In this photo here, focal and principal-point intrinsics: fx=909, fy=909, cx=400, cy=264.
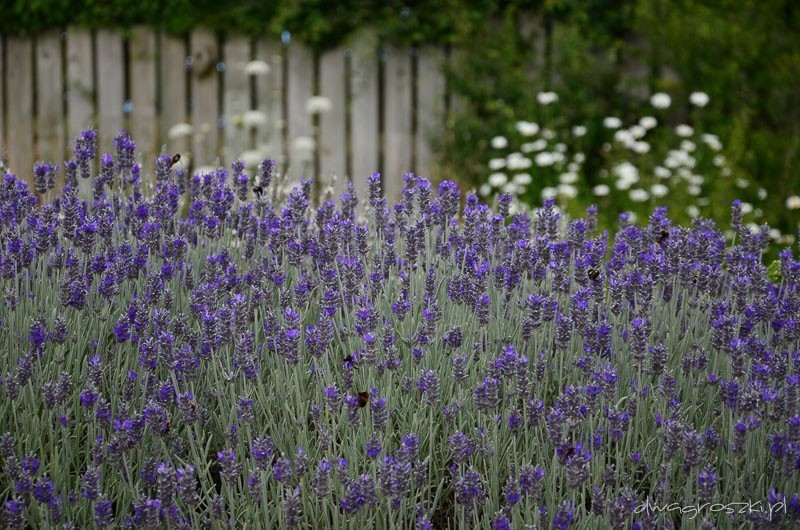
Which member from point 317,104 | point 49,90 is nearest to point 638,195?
point 317,104

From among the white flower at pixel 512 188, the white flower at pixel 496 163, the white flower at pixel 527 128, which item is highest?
the white flower at pixel 527 128

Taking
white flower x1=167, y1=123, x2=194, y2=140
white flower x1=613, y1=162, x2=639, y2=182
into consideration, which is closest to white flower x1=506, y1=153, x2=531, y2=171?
white flower x1=613, y1=162, x2=639, y2=182

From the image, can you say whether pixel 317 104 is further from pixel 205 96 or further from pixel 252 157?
pixel 205 96

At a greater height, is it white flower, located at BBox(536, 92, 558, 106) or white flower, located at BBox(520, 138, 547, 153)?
white flower, located at BBox(536, 92, 558, 106)

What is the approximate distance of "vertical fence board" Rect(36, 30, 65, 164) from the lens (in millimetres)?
8562

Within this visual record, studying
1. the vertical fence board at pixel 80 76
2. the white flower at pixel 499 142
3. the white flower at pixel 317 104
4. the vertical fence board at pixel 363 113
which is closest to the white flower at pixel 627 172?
the white flower at pixel 499 142

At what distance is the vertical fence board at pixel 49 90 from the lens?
337 inches

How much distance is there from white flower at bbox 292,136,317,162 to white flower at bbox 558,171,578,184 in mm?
2137

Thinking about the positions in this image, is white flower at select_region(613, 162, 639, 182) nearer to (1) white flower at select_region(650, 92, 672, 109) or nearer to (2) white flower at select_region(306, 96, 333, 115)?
(1) white flower at select_region(650, 92, 672, 109)

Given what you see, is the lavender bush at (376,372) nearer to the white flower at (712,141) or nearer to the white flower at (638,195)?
the white flower at (638,195)

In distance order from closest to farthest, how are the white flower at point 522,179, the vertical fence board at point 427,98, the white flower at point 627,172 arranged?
the white flower at point 627,172, the white flower at point 522,179, the vertical fence board at point 427,98

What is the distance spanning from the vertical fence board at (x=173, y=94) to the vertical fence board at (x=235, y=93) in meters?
0.38

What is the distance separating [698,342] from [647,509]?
2.31 ft

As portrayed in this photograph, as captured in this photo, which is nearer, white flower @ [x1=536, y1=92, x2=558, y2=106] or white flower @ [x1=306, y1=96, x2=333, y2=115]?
white flower @ [x1=536, y1=92, x2=558, y2=106]
